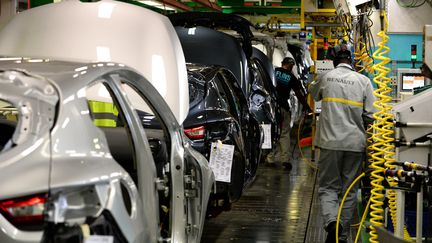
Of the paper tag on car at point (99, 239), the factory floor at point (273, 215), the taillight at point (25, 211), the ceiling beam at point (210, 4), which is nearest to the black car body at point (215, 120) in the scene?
the factory floor at point (273, 215)

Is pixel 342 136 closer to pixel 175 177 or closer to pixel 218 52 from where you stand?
pixel 218 52

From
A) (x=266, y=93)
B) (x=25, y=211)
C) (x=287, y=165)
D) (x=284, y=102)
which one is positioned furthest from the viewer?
(x=284, y=102)

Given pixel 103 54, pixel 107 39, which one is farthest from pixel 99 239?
pixel 107 39

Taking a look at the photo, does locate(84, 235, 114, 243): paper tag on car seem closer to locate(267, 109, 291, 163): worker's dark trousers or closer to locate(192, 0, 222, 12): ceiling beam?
locate(267, 109, 291, 163): worker's dark trousers

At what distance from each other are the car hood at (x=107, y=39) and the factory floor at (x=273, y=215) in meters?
2.31

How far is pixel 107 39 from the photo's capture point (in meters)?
5.32

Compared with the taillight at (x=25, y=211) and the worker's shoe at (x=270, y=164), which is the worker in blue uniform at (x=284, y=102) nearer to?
the worker's shoe at (x=270, y=164)

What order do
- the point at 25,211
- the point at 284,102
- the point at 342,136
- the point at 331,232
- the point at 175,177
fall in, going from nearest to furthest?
1. the point at 25,211
2. the point at 175,177
3. the point at 331,232
4. the point at 342,136
5. the point at 284,102

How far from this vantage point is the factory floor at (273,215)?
7.26m

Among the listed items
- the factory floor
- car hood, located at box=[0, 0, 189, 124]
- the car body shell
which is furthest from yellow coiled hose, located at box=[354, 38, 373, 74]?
the car body shell

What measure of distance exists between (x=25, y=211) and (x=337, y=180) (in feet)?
16.6

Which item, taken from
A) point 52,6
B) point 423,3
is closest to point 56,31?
point 52,6

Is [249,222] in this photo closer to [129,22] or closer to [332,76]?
[332,76]

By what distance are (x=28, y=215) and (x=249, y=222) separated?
5.53m
